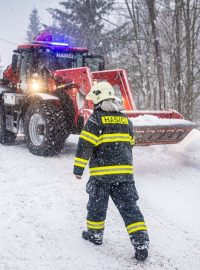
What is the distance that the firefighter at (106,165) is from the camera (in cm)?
425

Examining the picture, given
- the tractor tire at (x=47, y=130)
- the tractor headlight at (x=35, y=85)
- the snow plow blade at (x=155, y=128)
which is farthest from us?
the tractor headlight at (x=35, y=85)

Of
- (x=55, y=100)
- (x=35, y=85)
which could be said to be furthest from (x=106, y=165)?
(x=35, y=85)

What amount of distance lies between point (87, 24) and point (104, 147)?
74.3 ft

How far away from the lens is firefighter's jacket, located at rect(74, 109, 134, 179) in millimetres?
4266

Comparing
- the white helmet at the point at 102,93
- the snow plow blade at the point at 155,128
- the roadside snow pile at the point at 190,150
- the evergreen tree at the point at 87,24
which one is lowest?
the roadside snow pile at the point at 190,150

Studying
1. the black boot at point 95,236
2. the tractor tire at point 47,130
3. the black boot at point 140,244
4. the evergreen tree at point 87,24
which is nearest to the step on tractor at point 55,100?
the tractor tire at point 47,130

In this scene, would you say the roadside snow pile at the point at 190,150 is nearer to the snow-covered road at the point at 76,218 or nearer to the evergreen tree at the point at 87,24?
the snow-covered road at the point at 76,218

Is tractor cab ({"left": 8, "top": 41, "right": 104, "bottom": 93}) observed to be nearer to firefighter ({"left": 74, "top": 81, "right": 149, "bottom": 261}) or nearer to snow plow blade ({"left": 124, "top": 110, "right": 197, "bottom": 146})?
snow plow blade ({"left": 124, "top": 110, "right": 197, "bottom": 146})

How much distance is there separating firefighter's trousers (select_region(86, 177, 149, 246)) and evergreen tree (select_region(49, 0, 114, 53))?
67.3ft

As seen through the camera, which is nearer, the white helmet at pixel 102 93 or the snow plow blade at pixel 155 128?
the white helmet at pixel 102 93

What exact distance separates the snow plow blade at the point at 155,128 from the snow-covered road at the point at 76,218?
588mm

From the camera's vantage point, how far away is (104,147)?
14.1 ft

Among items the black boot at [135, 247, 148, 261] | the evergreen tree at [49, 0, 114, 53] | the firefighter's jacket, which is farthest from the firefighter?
the evergreen tree at [49, 0, 114, 53]

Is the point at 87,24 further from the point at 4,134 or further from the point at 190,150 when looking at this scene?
the point at 190,150
